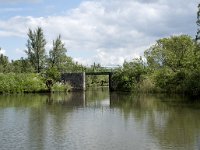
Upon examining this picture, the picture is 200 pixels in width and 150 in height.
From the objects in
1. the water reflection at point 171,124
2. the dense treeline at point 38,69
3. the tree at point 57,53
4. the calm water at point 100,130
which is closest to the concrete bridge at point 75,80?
the dense treeline at point 38,69

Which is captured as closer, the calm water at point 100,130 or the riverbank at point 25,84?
the calm water at point 100,130

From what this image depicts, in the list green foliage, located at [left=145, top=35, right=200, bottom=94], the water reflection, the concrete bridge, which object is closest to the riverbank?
the concrete bridge

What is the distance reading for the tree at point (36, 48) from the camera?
73.5 m

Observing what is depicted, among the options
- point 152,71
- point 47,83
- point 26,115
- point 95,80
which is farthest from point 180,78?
point 95,80

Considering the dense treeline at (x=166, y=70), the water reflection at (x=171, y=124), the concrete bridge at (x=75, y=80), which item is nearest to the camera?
the water reflection at (x=171, y=124)

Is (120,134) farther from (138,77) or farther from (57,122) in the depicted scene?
(138,77)

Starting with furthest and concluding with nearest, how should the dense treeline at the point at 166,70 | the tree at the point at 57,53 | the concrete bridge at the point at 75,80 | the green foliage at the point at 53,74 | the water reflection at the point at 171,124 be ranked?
the tree at the point at 57,53
the concrete bridge at the point at 75,80
the green foliage at the point at 53,74
the dense treeline at the point at 166,70
the water reflection at the point at 171,124

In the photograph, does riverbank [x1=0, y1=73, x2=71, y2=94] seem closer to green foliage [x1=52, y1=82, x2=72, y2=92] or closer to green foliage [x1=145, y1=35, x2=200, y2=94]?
green foliage [x1=52, y1=82, x2=72, y2=92]

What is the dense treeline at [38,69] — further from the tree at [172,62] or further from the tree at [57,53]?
the tree at [172,62]

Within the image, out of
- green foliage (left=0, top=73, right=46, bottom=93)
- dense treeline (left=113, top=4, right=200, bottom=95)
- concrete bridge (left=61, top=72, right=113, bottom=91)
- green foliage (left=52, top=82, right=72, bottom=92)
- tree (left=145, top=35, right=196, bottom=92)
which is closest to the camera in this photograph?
dense treeline (left=113, top=4, right=200, bottom=95)

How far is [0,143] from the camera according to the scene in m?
18.6

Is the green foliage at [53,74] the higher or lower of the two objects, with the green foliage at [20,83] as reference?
higher

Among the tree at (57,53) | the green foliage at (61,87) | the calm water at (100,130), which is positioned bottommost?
the calm water at (100,130)

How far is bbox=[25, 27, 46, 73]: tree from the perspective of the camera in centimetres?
7350
